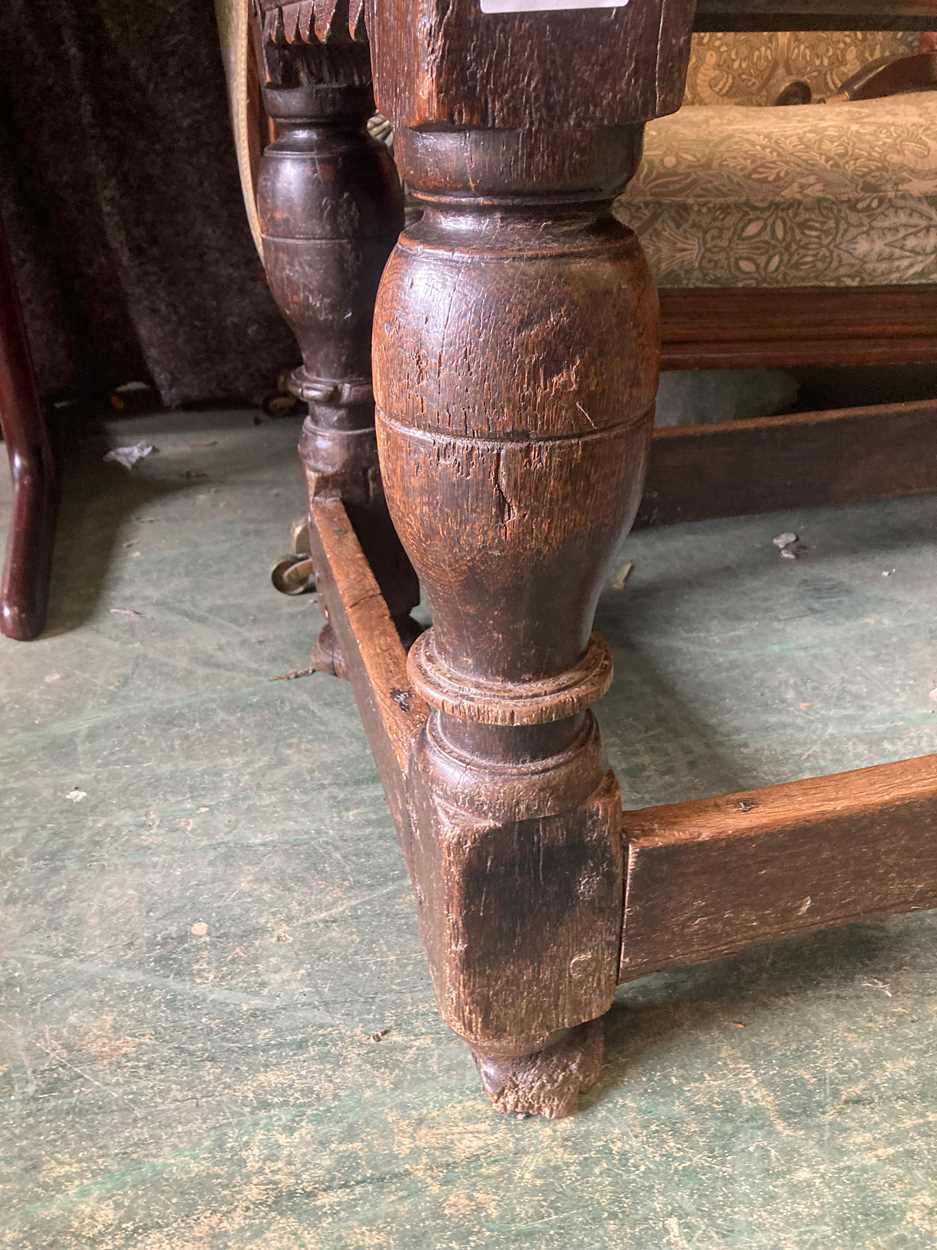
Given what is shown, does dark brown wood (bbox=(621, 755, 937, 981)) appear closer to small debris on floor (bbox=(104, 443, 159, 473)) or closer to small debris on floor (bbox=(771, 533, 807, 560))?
small debris on floor (bbox=(771, 533, 807, 560))

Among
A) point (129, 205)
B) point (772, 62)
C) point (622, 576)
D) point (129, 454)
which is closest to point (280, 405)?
point (129, 454)

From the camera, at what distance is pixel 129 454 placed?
2.01 metres

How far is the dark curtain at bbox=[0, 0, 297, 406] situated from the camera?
194 cm

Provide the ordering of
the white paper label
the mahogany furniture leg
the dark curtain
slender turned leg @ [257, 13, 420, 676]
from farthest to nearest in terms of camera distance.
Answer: the dark curtain → the mahogany furniture leg → slender turned leg @ [257, 13, 420, 676] → the white paper label

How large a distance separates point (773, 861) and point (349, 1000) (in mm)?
355

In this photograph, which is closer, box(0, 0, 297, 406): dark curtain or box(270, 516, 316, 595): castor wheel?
box(270, 516, 316, 595): castor wheel

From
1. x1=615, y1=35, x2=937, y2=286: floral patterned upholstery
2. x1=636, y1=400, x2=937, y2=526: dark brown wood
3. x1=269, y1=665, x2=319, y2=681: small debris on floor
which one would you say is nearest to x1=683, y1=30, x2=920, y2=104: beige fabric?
x1=615, y1=35, x2=937, y2=286: floral patterned upholstery

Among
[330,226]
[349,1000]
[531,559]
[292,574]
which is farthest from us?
[292,574]

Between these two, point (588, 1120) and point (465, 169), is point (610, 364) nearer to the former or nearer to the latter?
point (465, 169)

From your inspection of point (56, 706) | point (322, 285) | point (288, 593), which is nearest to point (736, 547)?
point (288, 593)

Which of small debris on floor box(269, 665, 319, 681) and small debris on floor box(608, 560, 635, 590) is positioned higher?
small debris on floor box(269, 665, 319, 681)

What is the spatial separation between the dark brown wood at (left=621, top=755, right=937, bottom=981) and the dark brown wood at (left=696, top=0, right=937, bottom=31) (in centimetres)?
52

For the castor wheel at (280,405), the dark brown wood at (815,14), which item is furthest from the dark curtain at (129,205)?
the dark brown wood at (815,14)

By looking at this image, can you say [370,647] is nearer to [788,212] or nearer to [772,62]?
[788,212]
